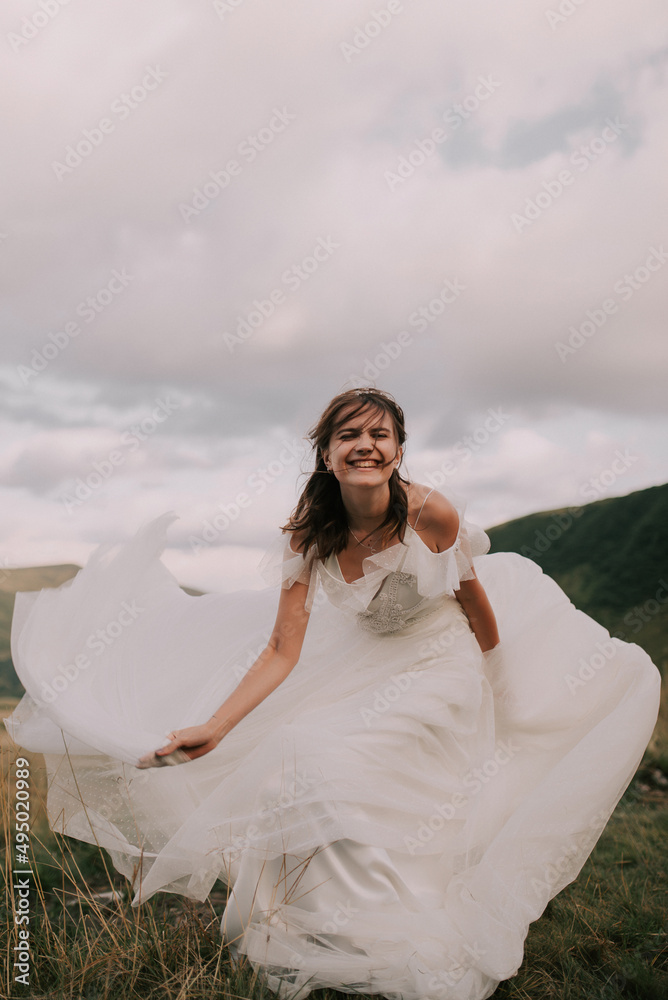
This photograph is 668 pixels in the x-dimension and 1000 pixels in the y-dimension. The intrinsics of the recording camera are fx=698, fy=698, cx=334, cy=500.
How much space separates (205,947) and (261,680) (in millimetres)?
1062

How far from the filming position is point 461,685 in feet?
10.7

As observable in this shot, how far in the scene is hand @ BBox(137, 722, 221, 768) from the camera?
8.81 ft

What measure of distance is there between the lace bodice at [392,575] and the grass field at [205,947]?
144cm

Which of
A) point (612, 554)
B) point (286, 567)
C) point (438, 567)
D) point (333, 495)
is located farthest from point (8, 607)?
point (612, 554)

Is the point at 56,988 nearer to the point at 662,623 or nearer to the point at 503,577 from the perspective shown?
the point at 503,577

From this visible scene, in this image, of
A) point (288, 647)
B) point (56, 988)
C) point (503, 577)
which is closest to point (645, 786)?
point (503, 577)

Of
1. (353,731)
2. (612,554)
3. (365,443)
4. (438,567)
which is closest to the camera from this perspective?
(353,731)

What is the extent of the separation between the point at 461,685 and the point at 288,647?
83cm

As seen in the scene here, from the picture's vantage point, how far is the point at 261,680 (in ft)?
10.3

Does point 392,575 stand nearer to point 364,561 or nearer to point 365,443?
point 364,561

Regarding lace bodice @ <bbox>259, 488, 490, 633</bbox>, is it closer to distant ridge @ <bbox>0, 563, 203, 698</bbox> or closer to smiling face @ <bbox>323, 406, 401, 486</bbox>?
smiling face @ <bbox>323, 406, 401, 486</bbox>

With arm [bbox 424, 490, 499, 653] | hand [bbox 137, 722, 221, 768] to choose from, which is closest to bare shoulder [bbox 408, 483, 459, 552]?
arm [bbox 424, 490, 499, 653]

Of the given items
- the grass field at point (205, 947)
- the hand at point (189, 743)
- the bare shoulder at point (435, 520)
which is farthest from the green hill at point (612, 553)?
the hand at point (189, 743)

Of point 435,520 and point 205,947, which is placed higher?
point 435,520
